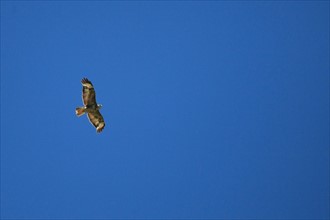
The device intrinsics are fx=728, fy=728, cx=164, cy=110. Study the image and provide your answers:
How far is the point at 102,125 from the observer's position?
48312 mm

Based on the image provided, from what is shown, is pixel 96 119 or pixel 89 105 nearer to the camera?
pixel 89 105

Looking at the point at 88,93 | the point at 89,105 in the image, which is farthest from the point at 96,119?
the point at 88,93

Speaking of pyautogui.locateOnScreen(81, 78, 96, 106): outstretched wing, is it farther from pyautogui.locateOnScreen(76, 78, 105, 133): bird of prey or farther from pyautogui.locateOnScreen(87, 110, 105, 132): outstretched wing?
pyautogui.locateOnScreen(87, 110, 105, 132): outstretched wing

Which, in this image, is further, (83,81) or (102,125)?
(102,125)

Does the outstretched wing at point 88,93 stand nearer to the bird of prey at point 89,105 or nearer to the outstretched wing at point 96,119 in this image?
the bird of prey at point 89,105

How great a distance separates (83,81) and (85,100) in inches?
59.6

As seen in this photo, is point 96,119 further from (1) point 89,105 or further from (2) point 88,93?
(2) point 88,93

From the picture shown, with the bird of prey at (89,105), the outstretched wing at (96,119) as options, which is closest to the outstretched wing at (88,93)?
the bird of prey at (89,105)

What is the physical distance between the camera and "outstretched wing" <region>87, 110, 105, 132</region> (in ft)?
156

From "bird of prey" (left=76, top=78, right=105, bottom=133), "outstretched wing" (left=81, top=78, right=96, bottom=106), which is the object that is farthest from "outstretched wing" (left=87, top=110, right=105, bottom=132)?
"outstretched wing" (left=81, top=78, right=96, bottom=106)

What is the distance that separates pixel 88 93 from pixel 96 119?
274cm

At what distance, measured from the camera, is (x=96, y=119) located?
48.0 metres

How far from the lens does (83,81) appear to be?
4509cm

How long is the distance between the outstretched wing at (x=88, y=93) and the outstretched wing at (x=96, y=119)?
1116 millimetres
